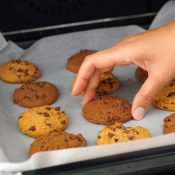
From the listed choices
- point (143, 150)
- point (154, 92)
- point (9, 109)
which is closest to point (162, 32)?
point (154, 92)

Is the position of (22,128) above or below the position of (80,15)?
below

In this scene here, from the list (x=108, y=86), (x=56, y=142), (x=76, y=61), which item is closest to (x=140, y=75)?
(x=108, y=86)

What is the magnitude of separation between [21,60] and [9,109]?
252 millimetres

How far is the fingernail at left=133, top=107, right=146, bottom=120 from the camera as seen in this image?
118 centimetres

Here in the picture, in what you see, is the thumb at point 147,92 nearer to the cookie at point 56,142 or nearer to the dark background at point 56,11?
the cookie at point 56,142

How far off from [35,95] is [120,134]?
35cm

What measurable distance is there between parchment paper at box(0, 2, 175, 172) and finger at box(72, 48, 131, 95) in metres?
0.16

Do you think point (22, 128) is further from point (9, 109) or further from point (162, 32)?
point (162, 32)

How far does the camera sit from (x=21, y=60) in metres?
1.54

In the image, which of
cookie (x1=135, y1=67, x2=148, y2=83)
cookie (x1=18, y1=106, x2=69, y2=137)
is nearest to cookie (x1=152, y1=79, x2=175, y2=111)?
cookie (x1=135, y1=67, x2=148, y2=83)

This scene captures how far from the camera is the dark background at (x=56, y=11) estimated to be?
1.41 meters

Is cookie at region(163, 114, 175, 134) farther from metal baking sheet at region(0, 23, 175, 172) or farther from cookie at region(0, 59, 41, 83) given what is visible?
cookie at region(0, 59, 41, 83)

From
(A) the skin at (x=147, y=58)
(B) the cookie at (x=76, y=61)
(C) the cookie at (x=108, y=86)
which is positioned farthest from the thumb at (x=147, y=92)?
(B) the cookie at (x=76, y=61)

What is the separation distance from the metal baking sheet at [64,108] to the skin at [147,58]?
121 mm
